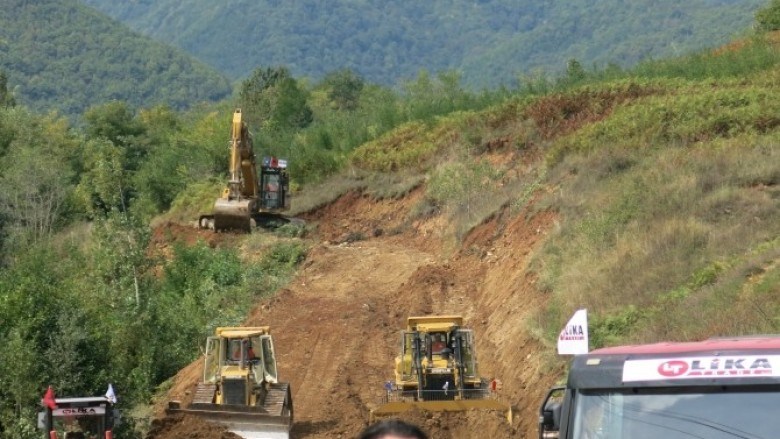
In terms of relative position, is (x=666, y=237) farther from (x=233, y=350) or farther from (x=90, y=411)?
(x=90, y=411)

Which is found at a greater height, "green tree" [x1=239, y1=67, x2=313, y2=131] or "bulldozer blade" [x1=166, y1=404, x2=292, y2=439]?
"green tree" [x1=239, y1=67, x2=313, y2=131]

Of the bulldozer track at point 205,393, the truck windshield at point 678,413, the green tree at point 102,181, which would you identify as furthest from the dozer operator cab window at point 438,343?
the green tree at point 102,181

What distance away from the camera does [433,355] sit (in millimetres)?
21641

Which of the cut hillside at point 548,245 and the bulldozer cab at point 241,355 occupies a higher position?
the cut hillside at point 548,245

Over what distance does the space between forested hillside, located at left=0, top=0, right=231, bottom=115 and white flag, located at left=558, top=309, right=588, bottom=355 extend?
151 metres

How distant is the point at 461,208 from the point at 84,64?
464ft

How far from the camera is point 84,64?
174m

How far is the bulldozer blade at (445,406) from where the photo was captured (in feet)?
65.5

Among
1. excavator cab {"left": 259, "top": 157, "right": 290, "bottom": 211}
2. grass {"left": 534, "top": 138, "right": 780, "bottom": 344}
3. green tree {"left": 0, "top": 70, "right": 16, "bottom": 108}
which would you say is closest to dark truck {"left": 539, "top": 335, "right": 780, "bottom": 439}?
grass {"left": 534, "top": 138, "right": 780, "bottom": 344}

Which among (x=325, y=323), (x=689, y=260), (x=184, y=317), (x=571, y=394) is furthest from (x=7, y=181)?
(x=571, y=394)

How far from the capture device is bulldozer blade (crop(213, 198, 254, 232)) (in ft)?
147

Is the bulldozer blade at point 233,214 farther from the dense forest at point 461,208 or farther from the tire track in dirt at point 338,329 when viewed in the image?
the tire track in dirt at point 338,329

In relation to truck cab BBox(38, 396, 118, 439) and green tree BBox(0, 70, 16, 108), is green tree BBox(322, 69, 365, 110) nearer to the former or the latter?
green tree BBox(0, 70, 16, 108)

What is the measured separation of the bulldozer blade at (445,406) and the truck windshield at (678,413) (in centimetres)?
1221
